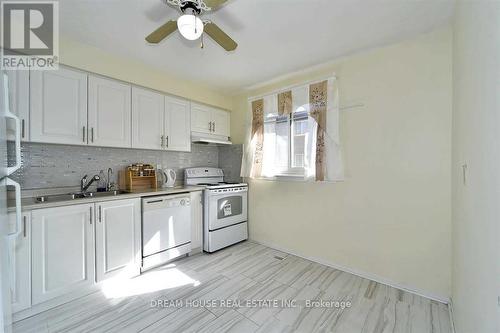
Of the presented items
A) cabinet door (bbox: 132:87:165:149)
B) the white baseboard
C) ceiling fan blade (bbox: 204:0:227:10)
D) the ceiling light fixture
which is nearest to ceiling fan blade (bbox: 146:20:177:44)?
the ceiling light fixture

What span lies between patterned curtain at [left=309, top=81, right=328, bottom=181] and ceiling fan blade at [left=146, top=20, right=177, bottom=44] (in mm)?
1716

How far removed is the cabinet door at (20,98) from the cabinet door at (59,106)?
0.03 metres

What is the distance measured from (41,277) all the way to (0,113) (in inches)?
58.8

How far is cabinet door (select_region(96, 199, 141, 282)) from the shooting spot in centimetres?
204

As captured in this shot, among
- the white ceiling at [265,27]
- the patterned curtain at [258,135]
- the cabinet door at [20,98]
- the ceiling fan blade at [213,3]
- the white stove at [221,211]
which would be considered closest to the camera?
the ceiling fan blade at [213,3]

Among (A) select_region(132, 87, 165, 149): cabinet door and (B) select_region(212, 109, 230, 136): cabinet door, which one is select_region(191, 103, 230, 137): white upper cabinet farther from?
(A) select_region(132, 87, 165, 149): cabinet door

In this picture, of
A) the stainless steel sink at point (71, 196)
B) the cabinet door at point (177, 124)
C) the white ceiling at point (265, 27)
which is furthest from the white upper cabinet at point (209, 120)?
the stainless steel sink at point (71, 196)

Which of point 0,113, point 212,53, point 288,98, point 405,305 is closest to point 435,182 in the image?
point 405,305

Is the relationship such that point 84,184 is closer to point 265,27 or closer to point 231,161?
point 231,161

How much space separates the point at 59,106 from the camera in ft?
6.62

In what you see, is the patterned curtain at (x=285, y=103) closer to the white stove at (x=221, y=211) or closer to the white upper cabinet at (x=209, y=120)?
the white upper cabinet at (x=209, y=120)

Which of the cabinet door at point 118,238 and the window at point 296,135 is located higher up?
the window at point 296,135

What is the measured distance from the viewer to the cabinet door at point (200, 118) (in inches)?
127

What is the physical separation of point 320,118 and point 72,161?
9.36 feet
